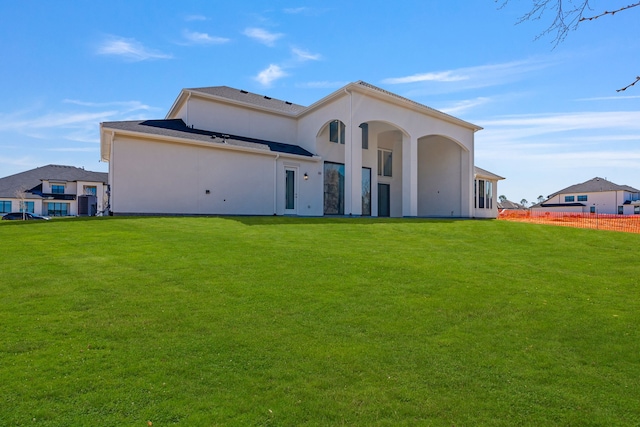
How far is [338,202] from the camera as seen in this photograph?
2061 centimetres

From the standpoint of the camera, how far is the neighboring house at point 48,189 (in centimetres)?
4225

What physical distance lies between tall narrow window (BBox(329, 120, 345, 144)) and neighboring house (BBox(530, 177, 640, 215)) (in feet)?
149

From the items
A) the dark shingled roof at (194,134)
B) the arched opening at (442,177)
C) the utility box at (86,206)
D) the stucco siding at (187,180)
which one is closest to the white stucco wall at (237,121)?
the dark shingled roof at (194,134)

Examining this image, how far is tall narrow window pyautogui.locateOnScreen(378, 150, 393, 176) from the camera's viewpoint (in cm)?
2322

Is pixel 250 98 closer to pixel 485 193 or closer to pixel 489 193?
pixel 485 193

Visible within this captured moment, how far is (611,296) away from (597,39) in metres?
3.77

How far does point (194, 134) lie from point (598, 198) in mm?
65624

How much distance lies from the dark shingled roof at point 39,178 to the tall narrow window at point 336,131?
37.8 metres

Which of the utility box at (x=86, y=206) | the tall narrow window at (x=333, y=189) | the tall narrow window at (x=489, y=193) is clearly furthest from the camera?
the tall narrow window at (x=489, y=193)

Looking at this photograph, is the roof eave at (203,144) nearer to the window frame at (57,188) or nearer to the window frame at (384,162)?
the window frame at (384,162)

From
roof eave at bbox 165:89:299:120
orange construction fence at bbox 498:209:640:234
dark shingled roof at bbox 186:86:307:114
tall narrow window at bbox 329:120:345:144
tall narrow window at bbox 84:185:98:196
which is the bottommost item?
orange construction fence at bbox 498:209:640:234

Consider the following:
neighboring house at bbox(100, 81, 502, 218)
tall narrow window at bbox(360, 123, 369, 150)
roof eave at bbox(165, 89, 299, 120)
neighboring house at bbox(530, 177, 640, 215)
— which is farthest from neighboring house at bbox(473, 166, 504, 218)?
neighboring house at bbox(530, 177, 640, 215)

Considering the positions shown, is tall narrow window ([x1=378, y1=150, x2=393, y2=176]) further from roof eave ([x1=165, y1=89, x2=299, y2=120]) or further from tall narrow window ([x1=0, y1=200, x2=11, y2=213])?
tall narrow window ([x1=0, y1=200, x2=11, y2=213])

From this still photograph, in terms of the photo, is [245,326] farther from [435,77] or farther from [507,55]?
[435,77]
